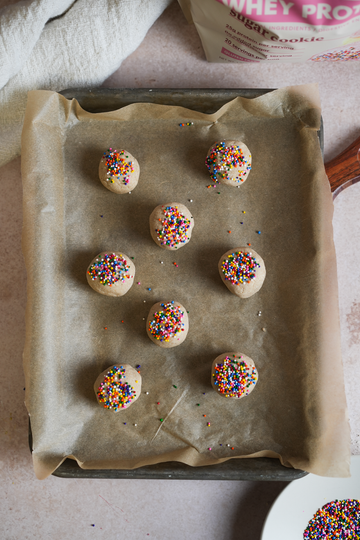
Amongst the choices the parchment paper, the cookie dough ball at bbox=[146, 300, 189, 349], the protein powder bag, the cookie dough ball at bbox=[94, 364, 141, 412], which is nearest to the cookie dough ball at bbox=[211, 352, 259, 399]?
the parchment paper

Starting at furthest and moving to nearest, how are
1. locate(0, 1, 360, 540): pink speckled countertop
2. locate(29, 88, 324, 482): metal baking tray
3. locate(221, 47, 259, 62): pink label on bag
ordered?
1. locate(0, 1, 360, 540): pink speckled countertop
2. locate(221, 47, 259, 62): pink label on bag
3. locate(29, 88, 324, 482): metal baking tray

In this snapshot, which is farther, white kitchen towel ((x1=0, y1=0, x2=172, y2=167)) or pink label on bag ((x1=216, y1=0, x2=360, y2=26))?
white kitchen towel ((x1=0, y1=0, x2=172, y2=167))

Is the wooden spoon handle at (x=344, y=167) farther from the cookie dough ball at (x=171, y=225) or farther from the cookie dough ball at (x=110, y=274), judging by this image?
the cookie dough ball at (x=110, y=274)

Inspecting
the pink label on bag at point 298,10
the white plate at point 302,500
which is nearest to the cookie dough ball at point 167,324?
the white plate at point 302,500

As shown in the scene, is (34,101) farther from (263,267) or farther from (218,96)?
(263,267)

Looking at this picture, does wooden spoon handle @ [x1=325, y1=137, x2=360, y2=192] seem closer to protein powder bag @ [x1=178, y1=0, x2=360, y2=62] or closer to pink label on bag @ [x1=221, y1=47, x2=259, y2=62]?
protein powder bag @ [x1=178, y1=0, x2=360, y2=62]

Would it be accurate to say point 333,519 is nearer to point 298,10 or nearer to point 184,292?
point 184,292
